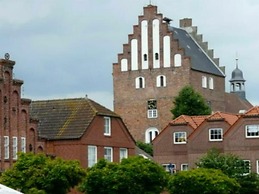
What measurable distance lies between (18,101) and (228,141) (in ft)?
77.7

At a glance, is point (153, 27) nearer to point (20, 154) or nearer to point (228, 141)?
point (228, 141)

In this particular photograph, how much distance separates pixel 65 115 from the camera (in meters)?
70.6

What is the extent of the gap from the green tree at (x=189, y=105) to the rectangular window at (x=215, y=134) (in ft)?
65.0

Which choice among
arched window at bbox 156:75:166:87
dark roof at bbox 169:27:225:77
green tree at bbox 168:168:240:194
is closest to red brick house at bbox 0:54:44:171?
green tree at bbox 168:168:240:194

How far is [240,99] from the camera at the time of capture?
457 ft

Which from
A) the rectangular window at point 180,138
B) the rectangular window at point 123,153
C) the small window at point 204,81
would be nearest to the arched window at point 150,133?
the small window at point 204,81

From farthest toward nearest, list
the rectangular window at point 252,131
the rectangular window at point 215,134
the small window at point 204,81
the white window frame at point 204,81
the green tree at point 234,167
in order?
the small window at point 204,81 < the white window frame at point 204,81 < the rectangular window at point 215,134 < the rectangular window at point 252,131 < the green tree at point 234,167

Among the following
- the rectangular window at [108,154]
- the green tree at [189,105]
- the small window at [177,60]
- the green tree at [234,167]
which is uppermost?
the small window at [177,60]

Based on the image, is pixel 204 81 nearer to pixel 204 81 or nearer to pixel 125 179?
pixel 204 81

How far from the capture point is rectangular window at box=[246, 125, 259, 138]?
80.8m

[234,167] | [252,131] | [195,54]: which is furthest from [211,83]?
[234,167]

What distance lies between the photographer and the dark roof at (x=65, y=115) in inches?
2717

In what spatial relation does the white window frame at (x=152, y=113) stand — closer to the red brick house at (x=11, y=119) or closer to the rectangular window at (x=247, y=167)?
the rectangular window at (x=247, y=167)

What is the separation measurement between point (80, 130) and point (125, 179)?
1252 centimetres
